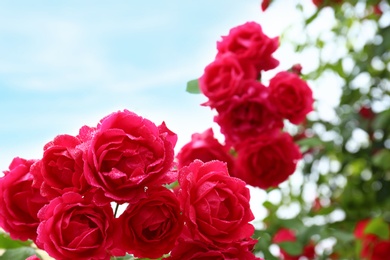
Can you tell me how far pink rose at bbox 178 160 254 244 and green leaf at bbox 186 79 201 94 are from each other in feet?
2.38

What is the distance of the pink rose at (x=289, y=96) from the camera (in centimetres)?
159

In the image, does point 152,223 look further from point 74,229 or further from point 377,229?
point 377,229

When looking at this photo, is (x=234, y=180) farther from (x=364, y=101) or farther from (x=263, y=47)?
(x=364, y=101)

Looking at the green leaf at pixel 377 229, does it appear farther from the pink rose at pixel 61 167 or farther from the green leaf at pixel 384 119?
the pink rose at pixel 61 167

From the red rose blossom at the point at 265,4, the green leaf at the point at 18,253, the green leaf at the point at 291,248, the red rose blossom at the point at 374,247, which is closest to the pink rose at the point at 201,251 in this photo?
the green leaf at the point at 18,253

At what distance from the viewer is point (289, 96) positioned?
1.60 metres

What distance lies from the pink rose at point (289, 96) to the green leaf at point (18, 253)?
0.68 meters

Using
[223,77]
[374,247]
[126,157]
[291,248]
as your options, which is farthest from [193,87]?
[374,247]

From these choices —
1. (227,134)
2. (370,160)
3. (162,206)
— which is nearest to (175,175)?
(162,206)

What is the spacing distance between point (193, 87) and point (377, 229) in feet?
3.47

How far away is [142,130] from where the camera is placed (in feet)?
2.89

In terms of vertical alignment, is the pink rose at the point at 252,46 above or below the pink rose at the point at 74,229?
above

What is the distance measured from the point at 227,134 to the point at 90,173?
76 cm

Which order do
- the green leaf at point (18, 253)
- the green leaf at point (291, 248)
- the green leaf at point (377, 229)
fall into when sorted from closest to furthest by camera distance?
the green leaf at point (18, 253) → the green leaf at point (291, 248) → the green leaf at point (377, 229)
